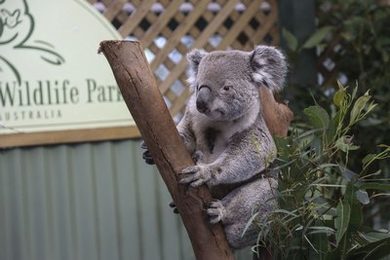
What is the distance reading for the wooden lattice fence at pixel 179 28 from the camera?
3359 mm

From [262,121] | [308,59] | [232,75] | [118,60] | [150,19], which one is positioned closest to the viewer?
[118,60]

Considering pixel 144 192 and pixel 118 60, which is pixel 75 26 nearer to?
pixel 144 192

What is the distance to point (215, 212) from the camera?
75.7 inches

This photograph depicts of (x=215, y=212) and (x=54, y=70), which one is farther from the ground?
(x=54, y=70)

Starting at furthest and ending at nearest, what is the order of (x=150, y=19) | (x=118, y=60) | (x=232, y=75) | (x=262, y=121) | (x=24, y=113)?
(x=150, y=19) → (x=24, y=113) → (x=262, y=121) → (x=232, y=75) → (x=118, y=60)

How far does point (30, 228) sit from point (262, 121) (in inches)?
55.9

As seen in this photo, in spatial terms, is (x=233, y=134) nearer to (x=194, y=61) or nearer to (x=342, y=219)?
(x=194, y=61)

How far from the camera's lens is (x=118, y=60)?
1.83 meters

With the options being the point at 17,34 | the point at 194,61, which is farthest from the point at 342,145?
the point at 17,34

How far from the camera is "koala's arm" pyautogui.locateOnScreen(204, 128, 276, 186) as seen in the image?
6.47ft

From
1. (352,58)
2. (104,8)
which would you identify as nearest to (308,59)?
(352,58)

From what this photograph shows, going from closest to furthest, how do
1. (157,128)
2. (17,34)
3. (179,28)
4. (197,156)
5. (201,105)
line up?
(157,128), (201,105), (197,156), (17,34), (179,28)

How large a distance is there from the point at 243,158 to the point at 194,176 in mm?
208

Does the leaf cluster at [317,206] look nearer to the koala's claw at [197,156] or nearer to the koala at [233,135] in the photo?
the koala at [233,135]
